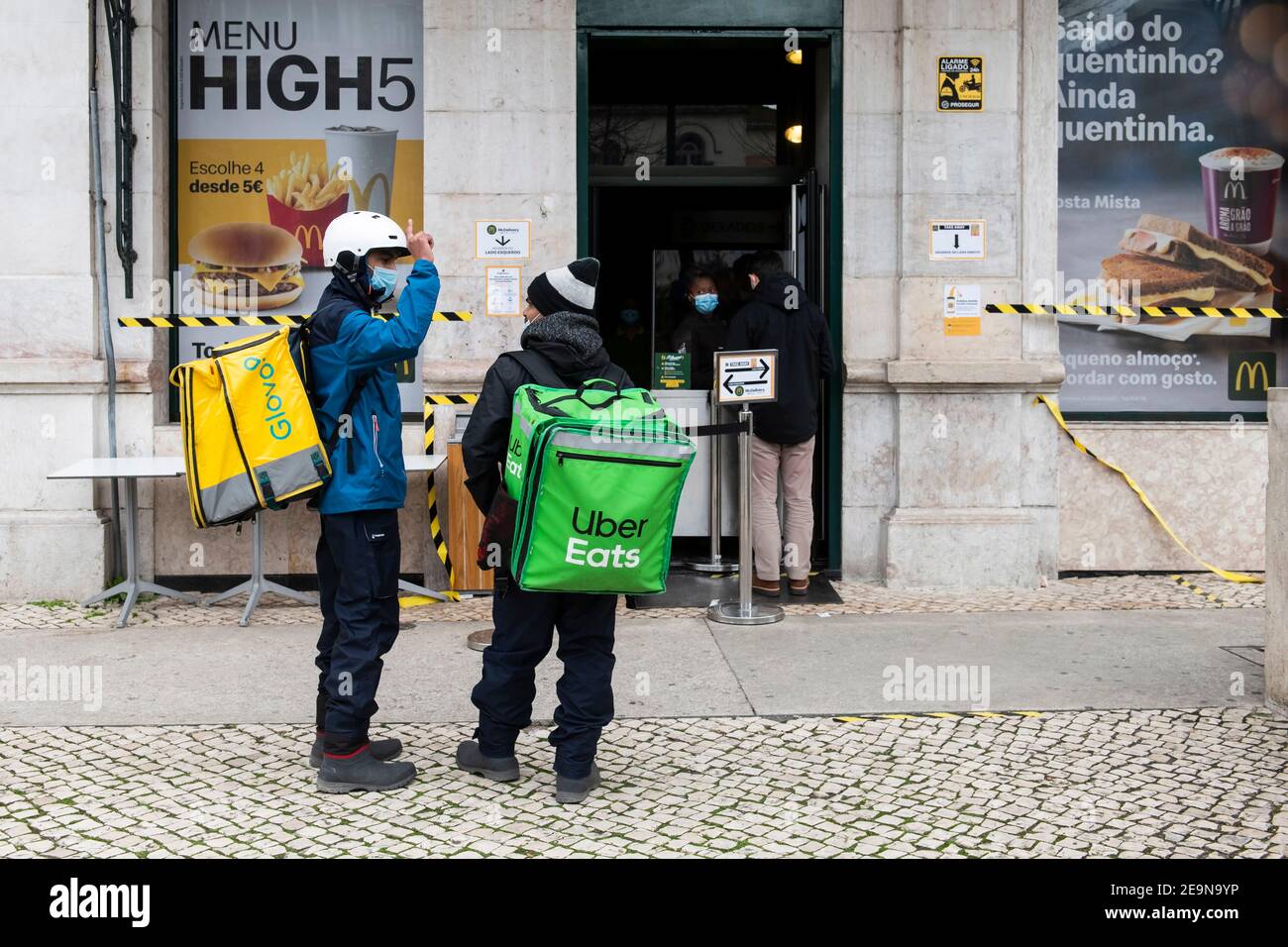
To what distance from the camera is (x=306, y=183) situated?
9.14 m

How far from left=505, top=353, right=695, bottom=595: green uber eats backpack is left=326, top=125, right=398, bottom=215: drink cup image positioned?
4.86 meters

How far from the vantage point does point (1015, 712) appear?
607cm

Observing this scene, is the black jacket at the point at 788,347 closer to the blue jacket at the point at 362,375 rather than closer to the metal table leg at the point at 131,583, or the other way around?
the metal table leg at the point at 131,583

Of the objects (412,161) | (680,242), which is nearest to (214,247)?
(412,161)

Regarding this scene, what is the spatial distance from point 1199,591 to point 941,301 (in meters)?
2.38

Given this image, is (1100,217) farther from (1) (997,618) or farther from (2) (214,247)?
(2) (214,247)

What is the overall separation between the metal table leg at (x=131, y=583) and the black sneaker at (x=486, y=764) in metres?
3.50

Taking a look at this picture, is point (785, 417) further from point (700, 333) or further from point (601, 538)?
point (601, 538)

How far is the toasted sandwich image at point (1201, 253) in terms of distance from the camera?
931 cm

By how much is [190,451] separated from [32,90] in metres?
4.71

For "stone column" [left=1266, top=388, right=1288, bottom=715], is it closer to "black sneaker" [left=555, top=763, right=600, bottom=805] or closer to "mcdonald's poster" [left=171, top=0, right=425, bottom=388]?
"black sneaker" [left=555, top=763, right=600, bottom=805]

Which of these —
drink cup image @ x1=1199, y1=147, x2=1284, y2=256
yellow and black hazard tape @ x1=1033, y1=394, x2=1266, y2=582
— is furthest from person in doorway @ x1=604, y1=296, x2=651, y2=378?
drink cup image @ x1=1199, y1=147, x2=1284, y2=256

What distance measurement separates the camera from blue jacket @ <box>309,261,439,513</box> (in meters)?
4.93

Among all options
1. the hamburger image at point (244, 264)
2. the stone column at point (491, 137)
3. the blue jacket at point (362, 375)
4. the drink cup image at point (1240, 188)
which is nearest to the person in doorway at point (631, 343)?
the stone column at point (491, 137)
